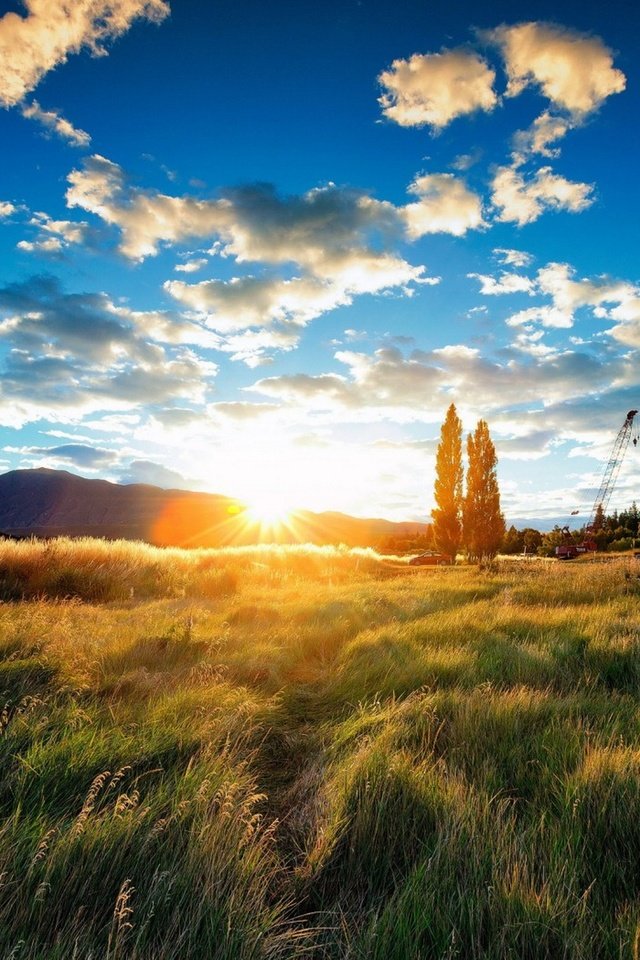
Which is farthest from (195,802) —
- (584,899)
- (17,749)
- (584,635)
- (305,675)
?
(584,635)

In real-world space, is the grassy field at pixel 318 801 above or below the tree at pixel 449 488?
below

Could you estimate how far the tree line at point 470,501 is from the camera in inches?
1592

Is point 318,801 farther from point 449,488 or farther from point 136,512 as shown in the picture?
point 136,512

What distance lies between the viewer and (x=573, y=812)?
94.2 inches

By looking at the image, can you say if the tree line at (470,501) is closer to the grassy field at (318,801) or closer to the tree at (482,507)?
the tree at (482,507)

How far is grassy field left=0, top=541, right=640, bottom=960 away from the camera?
5.82 ft

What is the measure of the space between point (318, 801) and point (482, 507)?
39.9m

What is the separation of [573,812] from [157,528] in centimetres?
12867

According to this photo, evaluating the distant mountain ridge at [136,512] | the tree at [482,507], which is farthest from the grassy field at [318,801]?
the distant mountain ridge at [136,512]

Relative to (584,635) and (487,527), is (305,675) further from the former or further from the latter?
(487,527)

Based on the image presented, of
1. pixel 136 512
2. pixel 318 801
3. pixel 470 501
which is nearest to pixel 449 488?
pixel 470 501

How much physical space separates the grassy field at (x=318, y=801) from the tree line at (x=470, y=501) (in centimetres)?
3558

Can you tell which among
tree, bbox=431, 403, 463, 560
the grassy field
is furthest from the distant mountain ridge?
the grassy field

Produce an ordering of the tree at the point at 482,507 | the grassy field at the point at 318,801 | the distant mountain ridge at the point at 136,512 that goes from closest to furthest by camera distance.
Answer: the grassy field at the point at 318,801 < the tree at the point at 482,507 < the distant mountain ridge at the point at 136,512
